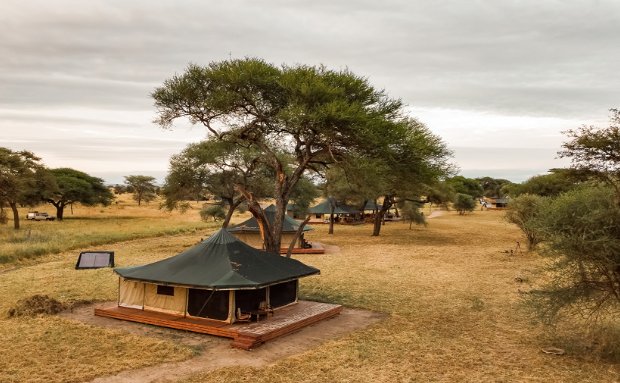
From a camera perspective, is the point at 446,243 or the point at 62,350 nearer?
the point at 62,350

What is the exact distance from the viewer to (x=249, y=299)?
16.5 meters

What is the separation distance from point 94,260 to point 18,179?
27.2 metres

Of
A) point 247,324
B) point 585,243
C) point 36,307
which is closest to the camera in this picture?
point 585,243

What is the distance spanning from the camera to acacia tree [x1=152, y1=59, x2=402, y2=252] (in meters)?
19.1

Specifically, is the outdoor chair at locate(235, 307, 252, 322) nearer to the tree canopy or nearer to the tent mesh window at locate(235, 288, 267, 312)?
the tent mesh window at locate(235, 288, 267, 312)

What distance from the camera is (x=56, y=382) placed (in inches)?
436

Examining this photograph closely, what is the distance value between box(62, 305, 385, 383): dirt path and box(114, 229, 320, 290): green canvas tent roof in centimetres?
156

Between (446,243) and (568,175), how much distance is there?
3024 centimetres

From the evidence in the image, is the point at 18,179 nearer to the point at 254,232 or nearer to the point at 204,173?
the point at 204,173

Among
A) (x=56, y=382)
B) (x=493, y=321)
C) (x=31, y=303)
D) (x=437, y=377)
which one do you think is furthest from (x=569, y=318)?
(x=31, y=303)

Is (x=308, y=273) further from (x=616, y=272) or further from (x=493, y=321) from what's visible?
(x=616, y=272)

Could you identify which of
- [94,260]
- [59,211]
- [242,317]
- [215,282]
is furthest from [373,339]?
[59,211]

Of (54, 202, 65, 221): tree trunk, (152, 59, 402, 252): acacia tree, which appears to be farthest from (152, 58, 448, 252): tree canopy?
(54, 202, 65, 221): tree trunk

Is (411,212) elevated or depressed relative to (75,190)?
depressed
